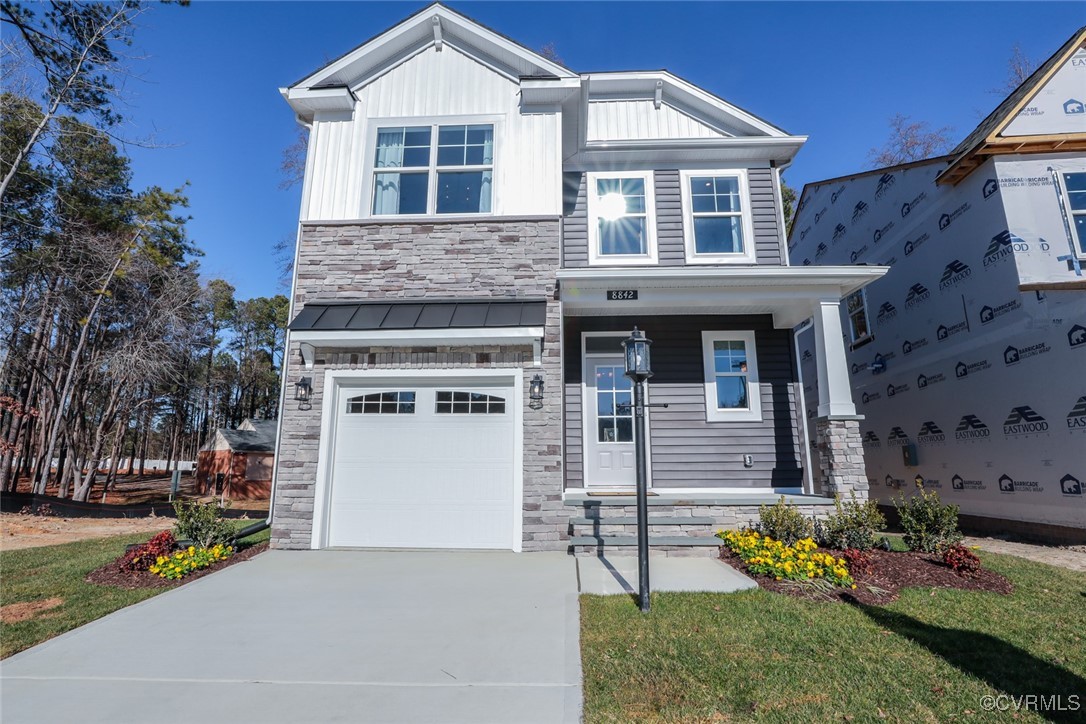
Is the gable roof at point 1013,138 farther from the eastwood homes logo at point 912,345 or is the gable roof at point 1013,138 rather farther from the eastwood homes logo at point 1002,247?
the eastwood homes logo at point 912,345

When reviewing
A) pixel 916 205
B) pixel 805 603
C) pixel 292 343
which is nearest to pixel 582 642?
pixel 805 603

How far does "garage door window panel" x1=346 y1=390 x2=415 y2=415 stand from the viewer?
662 cm

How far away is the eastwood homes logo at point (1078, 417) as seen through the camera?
733cm

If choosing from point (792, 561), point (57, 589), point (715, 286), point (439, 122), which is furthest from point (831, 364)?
point (57, 589)

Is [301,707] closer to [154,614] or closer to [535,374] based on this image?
[154,614]

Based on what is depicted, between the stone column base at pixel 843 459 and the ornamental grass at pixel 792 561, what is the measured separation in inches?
62.2

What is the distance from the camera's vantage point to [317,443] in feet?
21.0

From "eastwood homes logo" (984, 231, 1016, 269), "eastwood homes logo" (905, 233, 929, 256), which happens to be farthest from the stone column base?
"eastwood homes logo" (905, 233, 929, 256)

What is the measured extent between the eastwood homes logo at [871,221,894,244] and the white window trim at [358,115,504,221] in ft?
33.2

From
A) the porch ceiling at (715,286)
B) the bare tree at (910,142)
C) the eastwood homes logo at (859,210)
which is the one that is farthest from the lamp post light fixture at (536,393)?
the bare tree at (910,142)

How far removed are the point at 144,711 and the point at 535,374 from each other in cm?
469

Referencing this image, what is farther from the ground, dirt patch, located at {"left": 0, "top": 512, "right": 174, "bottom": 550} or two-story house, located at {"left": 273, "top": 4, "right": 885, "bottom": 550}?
two-story house, located at {"left": 273, "top": 4, "right": 885, "bottom": 550}

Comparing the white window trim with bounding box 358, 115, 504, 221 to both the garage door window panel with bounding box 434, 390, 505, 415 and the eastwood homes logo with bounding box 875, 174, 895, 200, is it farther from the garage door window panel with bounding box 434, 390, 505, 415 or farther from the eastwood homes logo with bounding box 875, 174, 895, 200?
the eastwood homes logo with bounding box 875, 174, 895, 200

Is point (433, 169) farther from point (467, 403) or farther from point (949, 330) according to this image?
point (949, 330)
